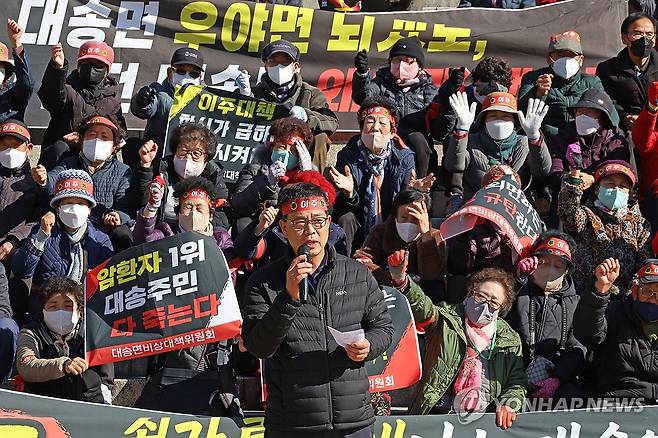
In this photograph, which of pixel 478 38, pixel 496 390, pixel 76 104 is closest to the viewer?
pixel 496 390

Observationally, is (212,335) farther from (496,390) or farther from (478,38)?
(478,38)

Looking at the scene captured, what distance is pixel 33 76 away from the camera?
37.6ft

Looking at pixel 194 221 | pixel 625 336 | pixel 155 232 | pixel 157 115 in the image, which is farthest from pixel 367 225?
pixel 625 336

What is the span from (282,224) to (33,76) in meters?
5.93

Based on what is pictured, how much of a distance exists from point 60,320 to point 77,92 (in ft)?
11.2

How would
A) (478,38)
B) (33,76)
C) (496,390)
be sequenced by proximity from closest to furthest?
(496,390) < (33,76) < (478,38)

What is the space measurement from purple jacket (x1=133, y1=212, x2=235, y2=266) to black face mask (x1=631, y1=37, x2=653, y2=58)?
4640 millimetres

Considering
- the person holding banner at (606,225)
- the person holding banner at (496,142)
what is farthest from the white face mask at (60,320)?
the person holding banner at (606,225)

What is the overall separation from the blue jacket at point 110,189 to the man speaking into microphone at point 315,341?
3.58m

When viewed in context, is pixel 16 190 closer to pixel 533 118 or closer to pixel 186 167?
pixel 186 167

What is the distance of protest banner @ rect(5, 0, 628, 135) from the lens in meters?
12.0

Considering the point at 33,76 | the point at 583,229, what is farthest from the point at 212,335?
the point at 33,76

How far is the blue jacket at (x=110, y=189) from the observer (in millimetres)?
9531

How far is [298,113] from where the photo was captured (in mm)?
10305
